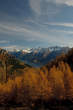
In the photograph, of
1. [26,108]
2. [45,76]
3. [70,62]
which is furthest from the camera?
[70,62]

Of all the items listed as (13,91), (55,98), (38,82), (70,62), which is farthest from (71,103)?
(70,62)

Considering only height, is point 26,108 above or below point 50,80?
below

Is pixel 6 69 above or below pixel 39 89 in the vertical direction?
above

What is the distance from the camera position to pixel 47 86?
9188 mm

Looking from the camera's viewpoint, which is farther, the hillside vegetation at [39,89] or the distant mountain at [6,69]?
the distant mountain at [6,69]

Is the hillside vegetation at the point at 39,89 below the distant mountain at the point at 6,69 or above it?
below

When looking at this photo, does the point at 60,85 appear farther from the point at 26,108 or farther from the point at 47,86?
the point at 26,108

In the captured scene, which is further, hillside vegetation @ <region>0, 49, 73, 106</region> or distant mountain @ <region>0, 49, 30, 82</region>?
distant mountain @ <region>0, 49, 30, 82</region>

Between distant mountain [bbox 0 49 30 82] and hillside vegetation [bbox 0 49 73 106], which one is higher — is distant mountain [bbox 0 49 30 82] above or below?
above

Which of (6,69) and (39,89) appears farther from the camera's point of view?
(6,69)

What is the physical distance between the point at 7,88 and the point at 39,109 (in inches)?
113

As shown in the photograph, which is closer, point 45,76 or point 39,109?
point 39,109

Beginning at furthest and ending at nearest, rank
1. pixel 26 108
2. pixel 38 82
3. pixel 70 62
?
pixel 70 62 < pixel 38 82 < pixel 26 108

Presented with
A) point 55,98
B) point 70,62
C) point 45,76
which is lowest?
point 55,98
